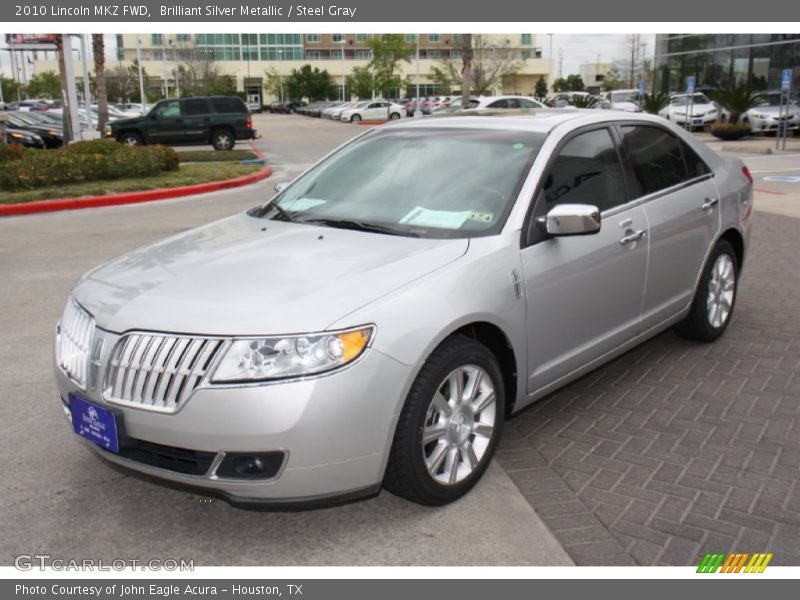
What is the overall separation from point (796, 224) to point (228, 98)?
67.1 ft

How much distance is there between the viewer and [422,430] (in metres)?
3.31

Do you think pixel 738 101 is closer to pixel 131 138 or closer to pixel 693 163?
pixel 131 138

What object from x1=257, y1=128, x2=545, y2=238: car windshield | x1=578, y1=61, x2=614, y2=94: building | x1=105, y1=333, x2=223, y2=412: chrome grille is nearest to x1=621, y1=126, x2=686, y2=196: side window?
x1=257, y1=128, x2=545, y2=238: car windshield

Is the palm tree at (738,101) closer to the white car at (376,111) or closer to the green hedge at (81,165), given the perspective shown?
the green hedge at (81,165)

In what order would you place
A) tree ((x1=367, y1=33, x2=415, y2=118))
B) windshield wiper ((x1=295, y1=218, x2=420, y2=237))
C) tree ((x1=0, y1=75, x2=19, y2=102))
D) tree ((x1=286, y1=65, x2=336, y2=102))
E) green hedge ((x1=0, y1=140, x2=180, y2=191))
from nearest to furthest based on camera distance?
windshield wiper ((x1=295, y1=218, x2=420, y2=237)) < green hedge ((x1=0, y1=140, x2=180, y2=191)) < tree ((x1=367, y1=33, x2=415, y2=118)) < tree ((x1=286, y1=65, x2=336, y2=102)) < tree ((x1=0, y1=75, x2=19, y2=102))

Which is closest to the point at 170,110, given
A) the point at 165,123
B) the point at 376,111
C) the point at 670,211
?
the point at 165,123

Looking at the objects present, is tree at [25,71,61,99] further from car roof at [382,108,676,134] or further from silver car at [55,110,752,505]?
silver car at [55,110,752,505]

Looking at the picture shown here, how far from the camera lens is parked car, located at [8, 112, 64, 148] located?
25.8 meters

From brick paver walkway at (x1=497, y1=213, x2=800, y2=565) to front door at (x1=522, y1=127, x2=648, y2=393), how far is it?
40 centimetres

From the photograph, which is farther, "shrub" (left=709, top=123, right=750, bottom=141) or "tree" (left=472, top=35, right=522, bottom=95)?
"tree" (left=472, top=35, right=522, bottom=95)

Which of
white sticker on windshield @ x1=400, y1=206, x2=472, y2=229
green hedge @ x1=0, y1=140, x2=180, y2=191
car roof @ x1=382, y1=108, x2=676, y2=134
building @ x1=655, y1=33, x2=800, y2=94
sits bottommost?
green hedge @ x1=0, y1=140, x2=180, y2=191

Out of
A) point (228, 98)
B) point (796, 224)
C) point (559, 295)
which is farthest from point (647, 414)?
point (228, 98)

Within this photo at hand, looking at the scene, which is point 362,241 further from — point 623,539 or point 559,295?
point 623,539

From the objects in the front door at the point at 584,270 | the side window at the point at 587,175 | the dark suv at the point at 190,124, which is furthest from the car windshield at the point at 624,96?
the front door at the point at 584,270
